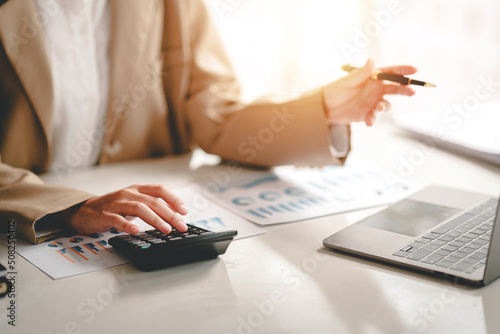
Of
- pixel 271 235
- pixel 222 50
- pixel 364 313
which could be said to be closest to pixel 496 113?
pixel 222 50

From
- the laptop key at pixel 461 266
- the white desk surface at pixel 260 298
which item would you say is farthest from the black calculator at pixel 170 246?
the laptop key at pixel 461 266

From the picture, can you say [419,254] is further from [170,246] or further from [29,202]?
[29,202]

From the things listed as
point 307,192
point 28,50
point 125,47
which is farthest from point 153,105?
point 307,192

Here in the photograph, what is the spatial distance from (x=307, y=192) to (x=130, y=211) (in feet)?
1.07

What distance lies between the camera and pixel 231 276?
1.96 feet

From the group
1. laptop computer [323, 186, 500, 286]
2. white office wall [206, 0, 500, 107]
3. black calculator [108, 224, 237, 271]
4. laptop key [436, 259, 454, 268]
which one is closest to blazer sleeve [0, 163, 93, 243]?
black calculator [108, 224, 237, 271]

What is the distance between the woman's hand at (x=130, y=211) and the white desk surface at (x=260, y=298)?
0.06 metres

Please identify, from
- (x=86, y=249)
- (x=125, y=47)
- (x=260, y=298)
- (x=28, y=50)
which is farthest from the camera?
(x=125, y=47)

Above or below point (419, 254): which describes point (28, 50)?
above

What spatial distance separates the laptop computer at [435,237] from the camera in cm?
58

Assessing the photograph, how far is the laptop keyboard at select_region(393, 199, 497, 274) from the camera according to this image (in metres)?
0.60

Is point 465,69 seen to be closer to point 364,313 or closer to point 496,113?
point 496,113

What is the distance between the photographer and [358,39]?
1.70 m

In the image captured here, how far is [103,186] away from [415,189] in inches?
20.9
